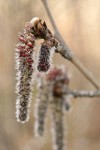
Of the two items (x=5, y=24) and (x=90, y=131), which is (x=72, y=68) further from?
(x=90, y=131)

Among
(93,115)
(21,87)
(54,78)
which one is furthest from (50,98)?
(93,115)

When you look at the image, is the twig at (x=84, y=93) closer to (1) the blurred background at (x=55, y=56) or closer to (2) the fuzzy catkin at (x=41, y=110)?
(2) the fuzzy catkin at (x=41, y=110)

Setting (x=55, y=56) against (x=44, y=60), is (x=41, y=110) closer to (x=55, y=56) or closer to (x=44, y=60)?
(x=44, y=60)

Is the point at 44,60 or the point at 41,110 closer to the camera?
the point at 44,60

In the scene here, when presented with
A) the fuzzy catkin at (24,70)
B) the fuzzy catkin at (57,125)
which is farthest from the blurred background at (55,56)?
the fuzzy catkin at (24,70)

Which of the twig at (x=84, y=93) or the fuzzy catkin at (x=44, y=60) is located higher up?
the twig at (x=84, y=93)

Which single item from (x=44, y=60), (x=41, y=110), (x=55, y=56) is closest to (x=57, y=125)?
(x=41, y=110)
